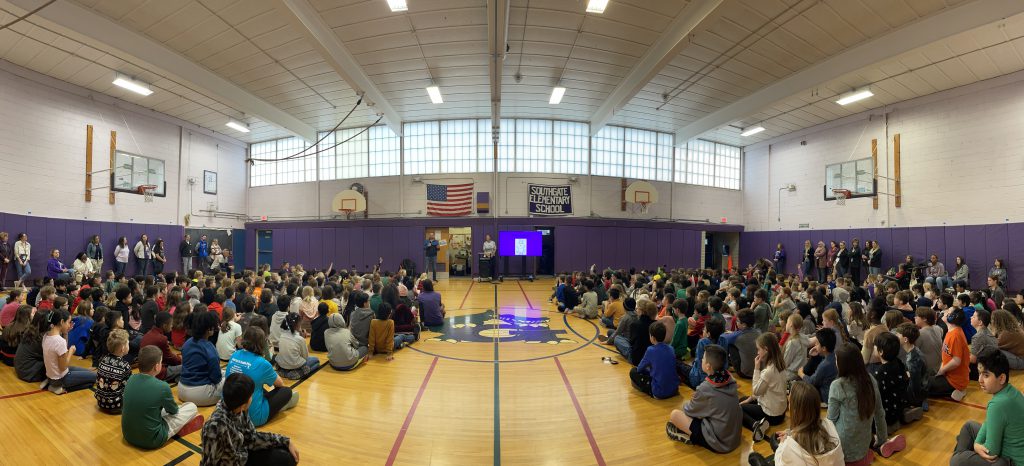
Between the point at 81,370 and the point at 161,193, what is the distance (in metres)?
16.0

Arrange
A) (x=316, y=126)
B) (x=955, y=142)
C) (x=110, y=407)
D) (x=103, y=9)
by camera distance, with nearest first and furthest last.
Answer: (x=110, y=407)
(x=103, y=9)
(x=955, y=142)
(x=316, y=126)

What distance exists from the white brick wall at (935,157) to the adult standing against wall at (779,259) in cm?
131

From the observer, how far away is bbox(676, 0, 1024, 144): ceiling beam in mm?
8984

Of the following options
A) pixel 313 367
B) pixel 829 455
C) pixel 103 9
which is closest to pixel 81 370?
pixel 313 367

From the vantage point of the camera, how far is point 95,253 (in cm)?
1453

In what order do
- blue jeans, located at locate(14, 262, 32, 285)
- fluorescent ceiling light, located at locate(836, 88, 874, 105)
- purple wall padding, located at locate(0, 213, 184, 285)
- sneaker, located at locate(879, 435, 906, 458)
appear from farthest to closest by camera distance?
fluorescent ceiling light, located at locate(836, 88, 874, 105) < purple wall padding, located at locate(0, 213, 184, 285) < blue jeans, located at locate(14, 262, 32, 285) < sneaker, located at locate(879, 435, 906, 458)

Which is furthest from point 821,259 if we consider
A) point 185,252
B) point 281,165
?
point 185,252

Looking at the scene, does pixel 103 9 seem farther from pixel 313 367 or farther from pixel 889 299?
pixel 889 299

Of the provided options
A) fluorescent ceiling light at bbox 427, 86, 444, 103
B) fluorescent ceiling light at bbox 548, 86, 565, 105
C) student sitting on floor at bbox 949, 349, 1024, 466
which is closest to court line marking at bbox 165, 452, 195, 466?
student sitting on floor at bbox 949, 349, 1024, 466

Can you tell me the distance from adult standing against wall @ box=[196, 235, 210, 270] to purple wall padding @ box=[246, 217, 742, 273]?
2966 millimetres

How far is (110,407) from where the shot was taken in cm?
449

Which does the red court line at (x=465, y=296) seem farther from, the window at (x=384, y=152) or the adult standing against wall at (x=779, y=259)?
the adult standing against wall at (x=779, y=259)

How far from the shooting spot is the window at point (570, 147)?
19.7m

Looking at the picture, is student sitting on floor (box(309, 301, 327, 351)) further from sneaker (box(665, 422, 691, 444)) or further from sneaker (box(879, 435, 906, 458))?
sneaker (box(879, 435, 906, 458))
